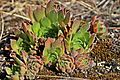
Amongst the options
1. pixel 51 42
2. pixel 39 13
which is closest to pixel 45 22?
pixel 39 13

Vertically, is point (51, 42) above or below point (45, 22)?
below

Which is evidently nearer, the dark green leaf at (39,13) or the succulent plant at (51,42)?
the succulent plant at (51,42)

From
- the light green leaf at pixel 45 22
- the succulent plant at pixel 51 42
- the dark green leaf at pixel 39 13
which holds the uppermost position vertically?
the dark green leaf at pixel 39 13

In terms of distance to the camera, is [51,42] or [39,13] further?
[39,13]

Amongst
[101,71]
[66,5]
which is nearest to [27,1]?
[66,5]

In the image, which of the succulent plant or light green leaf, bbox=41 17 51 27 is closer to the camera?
the succulent plant

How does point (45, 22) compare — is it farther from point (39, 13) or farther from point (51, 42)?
point (51, 42)

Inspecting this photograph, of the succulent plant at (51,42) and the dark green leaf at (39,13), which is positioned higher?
the dark green leaf at (39,13)

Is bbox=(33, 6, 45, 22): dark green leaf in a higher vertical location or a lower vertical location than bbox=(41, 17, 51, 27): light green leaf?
higher

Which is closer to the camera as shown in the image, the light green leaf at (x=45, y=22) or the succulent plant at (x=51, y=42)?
the succulent plant at (x=51, y=42)

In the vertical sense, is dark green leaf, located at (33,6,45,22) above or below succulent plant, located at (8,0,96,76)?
above

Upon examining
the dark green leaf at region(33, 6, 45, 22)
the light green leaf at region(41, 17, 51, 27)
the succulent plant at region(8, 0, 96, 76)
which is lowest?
the succulent plant at region(8, 0, 96, 76)
